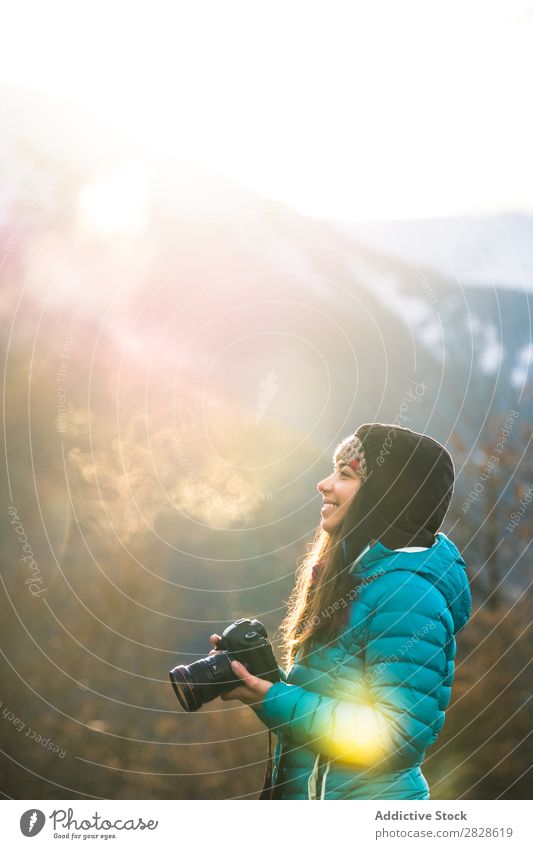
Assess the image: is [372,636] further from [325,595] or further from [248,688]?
[248,688]

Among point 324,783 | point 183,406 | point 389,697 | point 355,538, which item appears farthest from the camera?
point 183,406

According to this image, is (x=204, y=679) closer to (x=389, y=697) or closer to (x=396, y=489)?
(x=389, y=697)

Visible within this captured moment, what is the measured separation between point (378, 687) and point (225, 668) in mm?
520

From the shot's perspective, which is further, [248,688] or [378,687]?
[248,688]

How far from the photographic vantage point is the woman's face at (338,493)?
2375mm

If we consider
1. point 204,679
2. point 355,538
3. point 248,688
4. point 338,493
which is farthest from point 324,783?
point 338,493

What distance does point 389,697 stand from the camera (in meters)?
1.97

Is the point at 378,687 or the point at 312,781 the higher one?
the point at 378,687

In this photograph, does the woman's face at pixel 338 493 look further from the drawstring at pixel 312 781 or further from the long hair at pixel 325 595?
the drawstring at pixel 312 781

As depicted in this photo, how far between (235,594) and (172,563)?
2.02 ft

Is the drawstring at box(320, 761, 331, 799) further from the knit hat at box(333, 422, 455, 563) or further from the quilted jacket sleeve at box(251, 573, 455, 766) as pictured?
the knit hat at box(333, 422, 455, 563)


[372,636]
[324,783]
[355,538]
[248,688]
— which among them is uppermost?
[355,538]

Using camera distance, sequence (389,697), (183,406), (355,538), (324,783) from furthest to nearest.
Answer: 1. (183,406)
2. (355,538)
3. (324,783)
4. (389,697)

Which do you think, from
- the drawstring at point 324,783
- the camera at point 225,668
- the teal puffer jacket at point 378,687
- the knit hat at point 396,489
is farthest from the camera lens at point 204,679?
the knit hat at point 396,489
